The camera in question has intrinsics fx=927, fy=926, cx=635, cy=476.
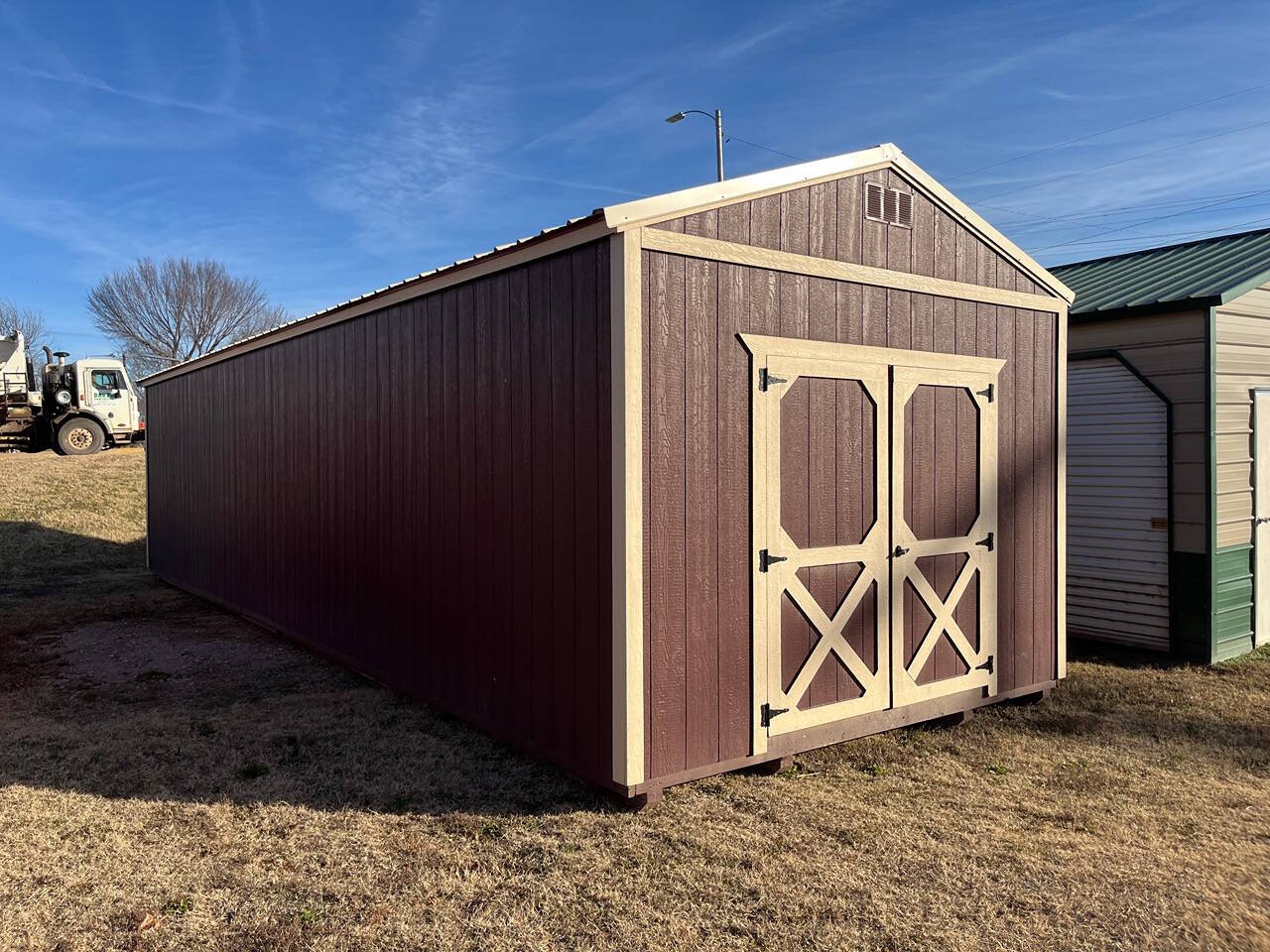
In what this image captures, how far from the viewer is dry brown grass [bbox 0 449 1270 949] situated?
308 cm

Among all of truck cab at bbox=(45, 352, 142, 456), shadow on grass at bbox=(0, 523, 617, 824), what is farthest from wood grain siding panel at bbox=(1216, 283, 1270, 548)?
truck cab at bbox=(45, 352, 142, 456)

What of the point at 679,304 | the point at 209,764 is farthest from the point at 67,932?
the point at 679,304

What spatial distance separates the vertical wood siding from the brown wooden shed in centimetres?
1

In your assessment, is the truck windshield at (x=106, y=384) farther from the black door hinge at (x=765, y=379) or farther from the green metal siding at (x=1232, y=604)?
the green metal siding at (x=1232, y=604)

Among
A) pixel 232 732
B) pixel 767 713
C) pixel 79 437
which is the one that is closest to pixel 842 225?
pixel 767 713

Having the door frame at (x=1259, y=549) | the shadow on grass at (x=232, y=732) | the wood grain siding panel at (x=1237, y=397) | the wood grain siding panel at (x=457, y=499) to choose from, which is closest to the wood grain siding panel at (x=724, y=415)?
the wood grain siding panel at (x=457, y=499)

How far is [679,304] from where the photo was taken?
13.5 ft

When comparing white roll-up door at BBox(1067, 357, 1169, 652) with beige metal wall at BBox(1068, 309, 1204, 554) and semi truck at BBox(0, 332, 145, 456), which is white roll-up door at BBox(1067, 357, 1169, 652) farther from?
semi truck at BBox(0, 332, 145, 456)

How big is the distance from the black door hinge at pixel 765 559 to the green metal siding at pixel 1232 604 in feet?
13.3

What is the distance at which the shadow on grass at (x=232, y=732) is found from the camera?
4309 mm

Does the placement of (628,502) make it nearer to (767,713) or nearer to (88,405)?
(767,713)

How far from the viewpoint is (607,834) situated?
3.79 metres

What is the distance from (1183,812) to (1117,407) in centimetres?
380

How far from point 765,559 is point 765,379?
2.81 ft
